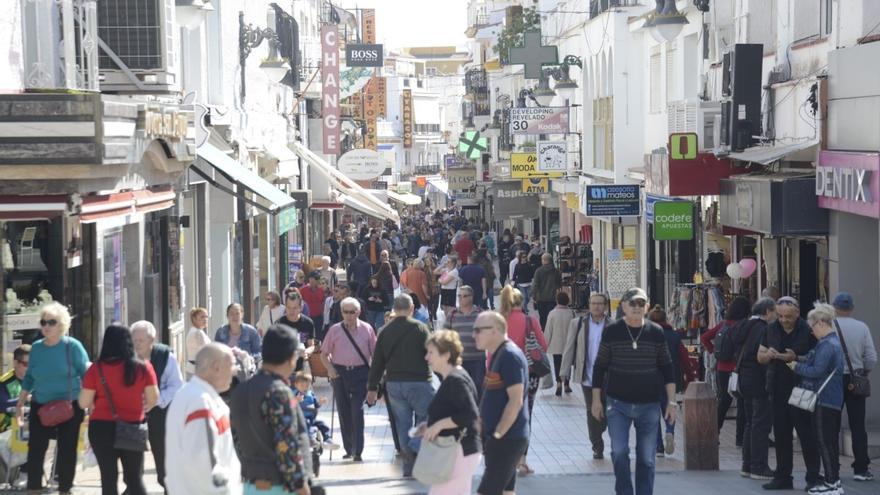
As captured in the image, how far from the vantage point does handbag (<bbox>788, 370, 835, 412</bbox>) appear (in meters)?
12.6

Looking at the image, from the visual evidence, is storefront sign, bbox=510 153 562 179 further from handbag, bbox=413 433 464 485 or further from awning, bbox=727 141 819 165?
handbag, bbox=413 433 464 485

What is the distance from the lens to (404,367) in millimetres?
13484

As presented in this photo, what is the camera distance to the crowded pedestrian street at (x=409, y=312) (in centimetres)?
1017

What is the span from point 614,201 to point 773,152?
12633 millimetres

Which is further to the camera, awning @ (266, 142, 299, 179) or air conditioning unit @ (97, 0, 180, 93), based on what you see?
awning @ (266, 142, 299, 179)

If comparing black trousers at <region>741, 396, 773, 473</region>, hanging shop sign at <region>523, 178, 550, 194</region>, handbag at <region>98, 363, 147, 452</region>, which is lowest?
black trousers at <region>741, 396, 773, 473</region>

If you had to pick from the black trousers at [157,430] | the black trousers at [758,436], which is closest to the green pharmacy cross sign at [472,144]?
the black trousers at [758,436]

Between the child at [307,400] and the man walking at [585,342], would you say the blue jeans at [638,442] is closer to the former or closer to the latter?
the child at [307,400]

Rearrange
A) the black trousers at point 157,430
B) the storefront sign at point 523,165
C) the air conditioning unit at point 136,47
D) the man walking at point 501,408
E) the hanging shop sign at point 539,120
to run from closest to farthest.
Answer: the man walking at point 501,408
the black trousers at point 157,430
the air conditioning unit at point 136,47
the hanging shop sign at point 539,120
the storefront sign at point 523,165

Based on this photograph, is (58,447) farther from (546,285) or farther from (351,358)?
Answer: (546,285)

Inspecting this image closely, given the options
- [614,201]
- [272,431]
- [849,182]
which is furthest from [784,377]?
[614,201]

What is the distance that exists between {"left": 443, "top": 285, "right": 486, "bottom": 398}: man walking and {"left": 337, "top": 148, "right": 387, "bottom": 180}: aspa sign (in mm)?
26146

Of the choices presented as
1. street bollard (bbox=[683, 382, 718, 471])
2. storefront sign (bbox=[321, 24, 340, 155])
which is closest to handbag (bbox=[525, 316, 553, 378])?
street bollard (bbox=[683, 382, 718, 471])

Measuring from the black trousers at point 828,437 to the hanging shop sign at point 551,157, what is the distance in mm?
24595
